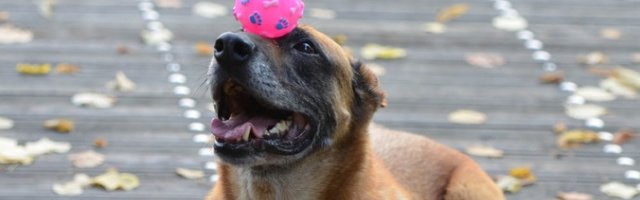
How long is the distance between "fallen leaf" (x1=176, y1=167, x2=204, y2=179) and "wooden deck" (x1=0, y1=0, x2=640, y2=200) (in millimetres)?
51

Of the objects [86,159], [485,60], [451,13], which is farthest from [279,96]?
[451,13]

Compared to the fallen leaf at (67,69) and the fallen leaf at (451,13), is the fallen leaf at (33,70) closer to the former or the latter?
the fallen leaf at (67,69)

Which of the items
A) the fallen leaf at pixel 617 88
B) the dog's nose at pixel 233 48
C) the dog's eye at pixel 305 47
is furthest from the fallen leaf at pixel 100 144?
the fallen leaf at pixel 617 88

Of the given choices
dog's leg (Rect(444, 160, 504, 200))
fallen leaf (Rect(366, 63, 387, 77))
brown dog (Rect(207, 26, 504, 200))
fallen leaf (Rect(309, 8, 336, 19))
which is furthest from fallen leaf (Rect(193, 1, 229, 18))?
brown dog (Rect(207, 26, 504, 200))

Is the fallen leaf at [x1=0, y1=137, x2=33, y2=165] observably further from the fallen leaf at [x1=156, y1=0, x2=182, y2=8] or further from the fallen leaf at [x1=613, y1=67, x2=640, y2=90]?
the fallen leaf at [x1=613, y1=67, x2=640, y2=90]

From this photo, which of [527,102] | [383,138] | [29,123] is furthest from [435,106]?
[29,123]

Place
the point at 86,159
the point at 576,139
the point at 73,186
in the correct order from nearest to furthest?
the point at 73,186
the point at 86,159
the point at 576,139

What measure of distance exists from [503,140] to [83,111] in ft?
7.51

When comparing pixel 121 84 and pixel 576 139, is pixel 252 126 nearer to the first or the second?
pixel 576 139

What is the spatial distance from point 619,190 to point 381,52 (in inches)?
89.6

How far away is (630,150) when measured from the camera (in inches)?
250

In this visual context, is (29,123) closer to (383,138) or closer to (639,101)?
(383,138)

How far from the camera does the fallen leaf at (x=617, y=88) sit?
7.19 meters

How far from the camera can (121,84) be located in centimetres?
691
